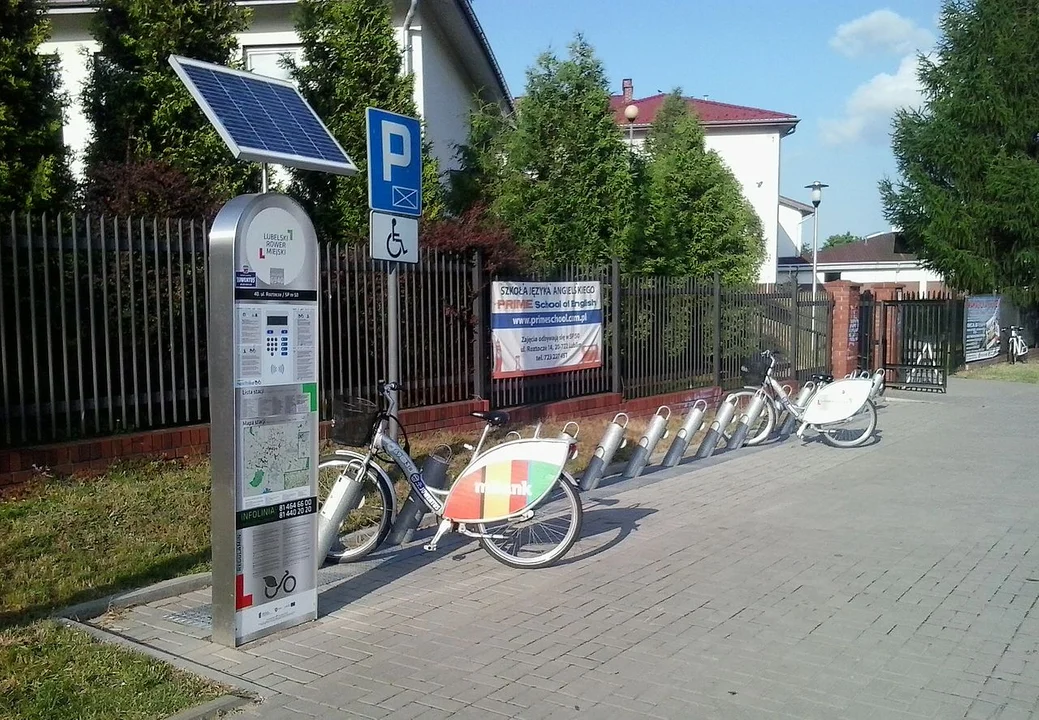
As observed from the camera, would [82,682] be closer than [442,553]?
Yes

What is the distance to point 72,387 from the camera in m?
7.81

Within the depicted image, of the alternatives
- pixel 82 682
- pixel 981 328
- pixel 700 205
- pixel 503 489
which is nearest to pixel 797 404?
pixel 503 489

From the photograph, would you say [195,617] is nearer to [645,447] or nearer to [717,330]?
[645,447]

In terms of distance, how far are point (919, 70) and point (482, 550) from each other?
28.3 meters

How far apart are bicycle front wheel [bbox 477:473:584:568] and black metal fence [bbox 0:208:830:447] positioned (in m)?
3.49

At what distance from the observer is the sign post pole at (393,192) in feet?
22.9

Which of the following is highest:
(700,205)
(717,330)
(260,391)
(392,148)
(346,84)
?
(346,84)

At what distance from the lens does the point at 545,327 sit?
477 inches

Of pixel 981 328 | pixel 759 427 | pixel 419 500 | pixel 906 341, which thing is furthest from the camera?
pixel 981 328

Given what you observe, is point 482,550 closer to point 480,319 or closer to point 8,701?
point 8,701

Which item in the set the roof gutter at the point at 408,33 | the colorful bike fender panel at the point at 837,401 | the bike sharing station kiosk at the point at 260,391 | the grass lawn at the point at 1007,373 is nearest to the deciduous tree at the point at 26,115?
the bike sharing station kiosk at the point at 260,391

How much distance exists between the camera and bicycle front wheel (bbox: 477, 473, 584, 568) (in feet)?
21.2

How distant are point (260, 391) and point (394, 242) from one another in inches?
95.3

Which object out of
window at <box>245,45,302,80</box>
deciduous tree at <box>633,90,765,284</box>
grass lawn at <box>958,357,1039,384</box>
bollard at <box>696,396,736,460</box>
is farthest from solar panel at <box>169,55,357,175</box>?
grass lawn at <box>958,357,1039,384</box>
